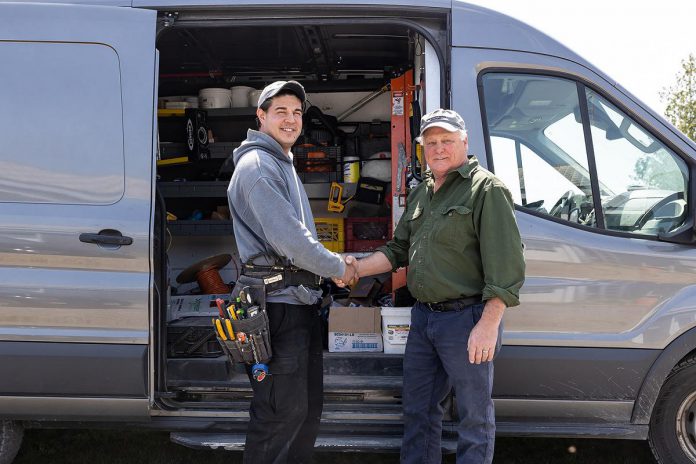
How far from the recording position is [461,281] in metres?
2.66

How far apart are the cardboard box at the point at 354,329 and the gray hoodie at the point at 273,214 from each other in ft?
3.31

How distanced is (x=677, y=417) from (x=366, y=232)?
298 cm

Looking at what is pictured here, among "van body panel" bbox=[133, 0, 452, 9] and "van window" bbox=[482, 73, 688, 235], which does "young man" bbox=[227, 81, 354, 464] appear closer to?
"van body panel" bbox=[133, 0, 452, 9]

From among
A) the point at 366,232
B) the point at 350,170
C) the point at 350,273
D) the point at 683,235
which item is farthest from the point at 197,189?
the point at 683,235

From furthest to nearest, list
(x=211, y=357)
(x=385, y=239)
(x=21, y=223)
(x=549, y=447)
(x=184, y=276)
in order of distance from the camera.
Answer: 1. (x=385, y=239)
2. (x=184, y=276)
3. (x=549, y=447)
4. (x=211, y=357)
5. (x=21, y=223)

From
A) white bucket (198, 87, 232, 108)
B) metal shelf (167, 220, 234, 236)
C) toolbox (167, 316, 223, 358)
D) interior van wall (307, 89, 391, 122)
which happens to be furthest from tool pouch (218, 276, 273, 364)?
interior van wall (307, 89, 391, 122)

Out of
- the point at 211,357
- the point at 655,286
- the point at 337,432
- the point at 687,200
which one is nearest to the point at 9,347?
the point at 211,357

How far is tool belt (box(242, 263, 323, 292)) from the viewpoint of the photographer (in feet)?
8.40

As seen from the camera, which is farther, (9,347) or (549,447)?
(549,447)

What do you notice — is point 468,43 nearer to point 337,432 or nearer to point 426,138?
point 426,138

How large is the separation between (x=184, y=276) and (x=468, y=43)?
9.95 feet

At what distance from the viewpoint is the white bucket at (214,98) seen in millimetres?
5410

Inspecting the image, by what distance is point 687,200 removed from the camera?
10.1 ft

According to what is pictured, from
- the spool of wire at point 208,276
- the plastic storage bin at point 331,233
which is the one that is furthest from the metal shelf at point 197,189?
the plastic storage bin at point 331,233
